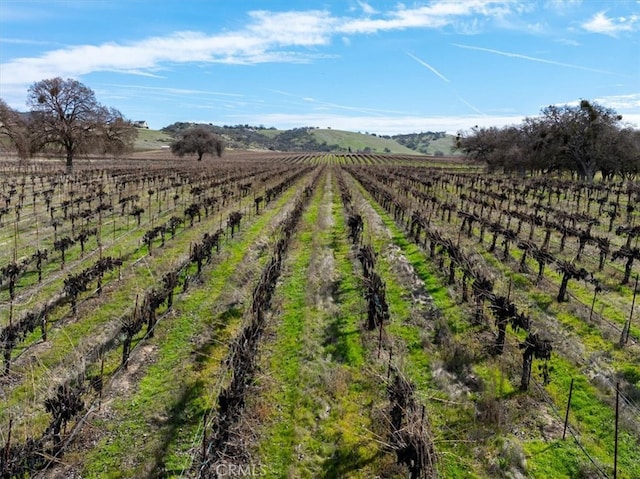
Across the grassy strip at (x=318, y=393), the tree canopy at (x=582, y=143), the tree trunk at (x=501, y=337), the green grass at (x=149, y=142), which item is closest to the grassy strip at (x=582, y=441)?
the tree trunk at (x=501, y=337)

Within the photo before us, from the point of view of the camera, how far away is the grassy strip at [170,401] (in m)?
5.72

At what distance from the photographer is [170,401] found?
6969mm

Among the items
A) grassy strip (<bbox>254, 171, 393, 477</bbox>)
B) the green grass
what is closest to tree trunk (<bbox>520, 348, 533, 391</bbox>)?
grassy strip (<bbox>254, 171, 393, 477</bbox>)

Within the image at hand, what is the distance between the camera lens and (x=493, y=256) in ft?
49.4

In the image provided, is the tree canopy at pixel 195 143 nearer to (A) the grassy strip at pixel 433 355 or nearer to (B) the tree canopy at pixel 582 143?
(B) the tree canopy at pixel 582 143

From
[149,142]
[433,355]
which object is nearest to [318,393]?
[433,355]

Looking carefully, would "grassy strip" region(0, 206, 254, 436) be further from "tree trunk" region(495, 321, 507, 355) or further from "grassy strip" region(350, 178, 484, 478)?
"tree trunk" region(495, 321, 507, 355)

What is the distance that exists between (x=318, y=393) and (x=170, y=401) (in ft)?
8.00

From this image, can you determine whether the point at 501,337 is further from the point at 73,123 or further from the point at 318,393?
the point at 73,123

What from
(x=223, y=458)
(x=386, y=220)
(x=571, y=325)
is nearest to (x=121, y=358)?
(x=223, y=458)

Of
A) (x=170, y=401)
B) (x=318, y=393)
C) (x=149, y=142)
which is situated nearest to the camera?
(x=170, y=401)

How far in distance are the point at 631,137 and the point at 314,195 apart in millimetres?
37976

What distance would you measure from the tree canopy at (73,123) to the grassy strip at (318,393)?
134 ft

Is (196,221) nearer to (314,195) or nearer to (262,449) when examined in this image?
(314,195)
